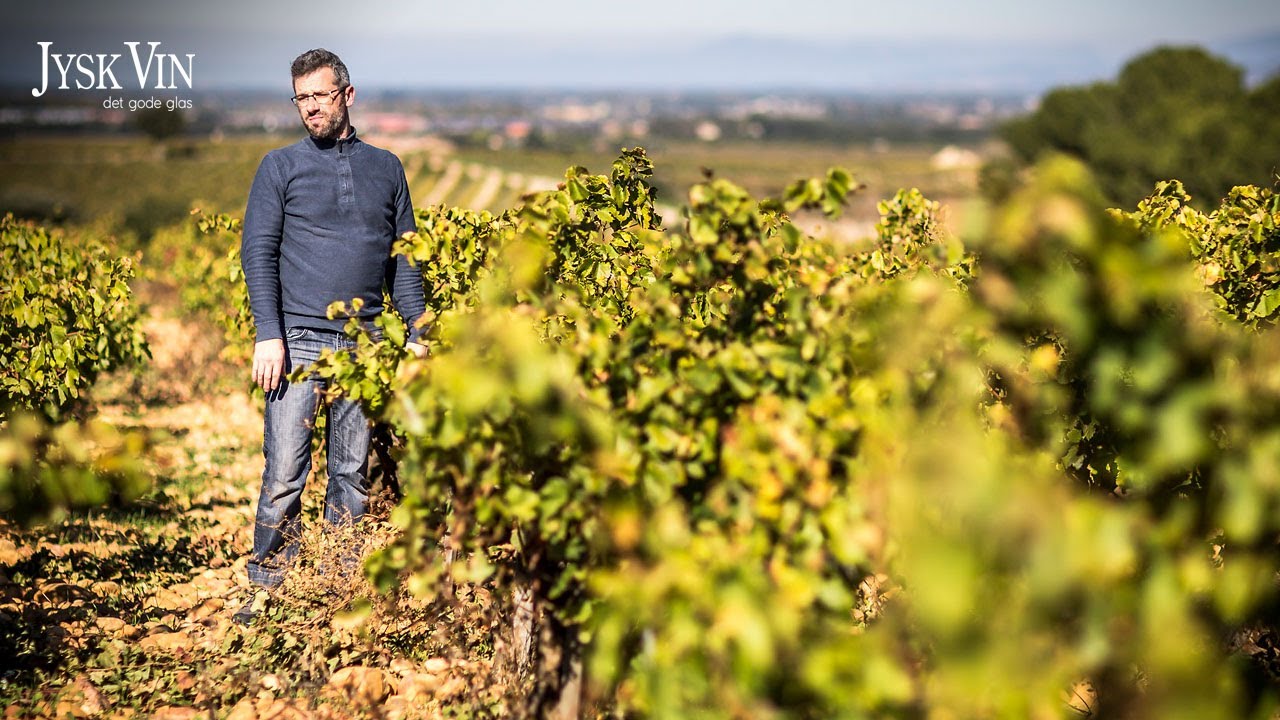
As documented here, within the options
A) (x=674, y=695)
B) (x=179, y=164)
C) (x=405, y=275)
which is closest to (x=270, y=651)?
(x=405, y=275)

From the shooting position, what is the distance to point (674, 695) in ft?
5.81

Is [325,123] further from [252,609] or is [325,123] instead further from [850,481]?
[850,481]

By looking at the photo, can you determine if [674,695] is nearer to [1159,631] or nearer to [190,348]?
[1159,631]

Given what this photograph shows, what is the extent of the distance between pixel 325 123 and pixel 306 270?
60cm

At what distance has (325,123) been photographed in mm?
3539

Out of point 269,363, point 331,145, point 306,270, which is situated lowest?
point 269,363

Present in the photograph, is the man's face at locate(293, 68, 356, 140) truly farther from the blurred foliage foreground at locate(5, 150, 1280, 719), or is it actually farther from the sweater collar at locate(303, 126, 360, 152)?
the blurred foliage foreground at locate(5, 150, 1280, 719)

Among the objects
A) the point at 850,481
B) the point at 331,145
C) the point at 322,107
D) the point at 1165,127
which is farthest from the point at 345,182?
the point at 1165,127

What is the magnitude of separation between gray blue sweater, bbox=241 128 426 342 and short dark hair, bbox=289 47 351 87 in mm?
259

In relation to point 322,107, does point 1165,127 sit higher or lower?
higher

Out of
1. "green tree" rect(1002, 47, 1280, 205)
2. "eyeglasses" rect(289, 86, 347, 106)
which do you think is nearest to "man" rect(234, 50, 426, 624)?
"eyeglasses" rect(289, 86, 347, 106)

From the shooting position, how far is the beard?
3531mm

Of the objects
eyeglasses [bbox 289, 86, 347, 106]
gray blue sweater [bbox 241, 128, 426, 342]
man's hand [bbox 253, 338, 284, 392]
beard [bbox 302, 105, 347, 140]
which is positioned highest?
eyeglasses [bbox 289, 86, 347, 106]

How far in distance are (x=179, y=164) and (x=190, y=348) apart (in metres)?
78.5
